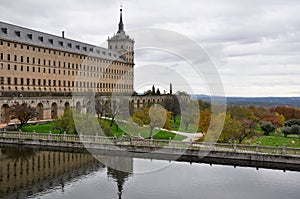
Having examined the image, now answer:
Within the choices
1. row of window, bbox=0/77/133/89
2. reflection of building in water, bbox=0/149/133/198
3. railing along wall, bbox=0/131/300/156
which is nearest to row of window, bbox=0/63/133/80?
row of window, bbox=0/77/133/89

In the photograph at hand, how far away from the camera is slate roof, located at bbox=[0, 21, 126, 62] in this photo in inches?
2075

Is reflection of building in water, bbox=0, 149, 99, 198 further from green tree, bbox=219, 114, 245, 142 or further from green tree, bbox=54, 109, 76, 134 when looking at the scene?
green tree, bbox=219, 114, 245, 142

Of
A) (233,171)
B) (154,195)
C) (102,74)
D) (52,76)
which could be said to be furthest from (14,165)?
(102,74)

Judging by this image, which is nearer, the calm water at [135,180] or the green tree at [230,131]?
the calm water at [135,180]

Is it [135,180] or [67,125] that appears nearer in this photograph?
[135,180]

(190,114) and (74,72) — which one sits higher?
(74,72)

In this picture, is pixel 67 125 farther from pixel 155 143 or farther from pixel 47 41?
pixel 47 41

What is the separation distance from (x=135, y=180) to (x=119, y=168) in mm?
2944

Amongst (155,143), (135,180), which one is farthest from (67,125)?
(135,180)

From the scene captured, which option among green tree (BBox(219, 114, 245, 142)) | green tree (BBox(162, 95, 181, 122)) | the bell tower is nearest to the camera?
green tree (BBox(219, 114, 245, 142))

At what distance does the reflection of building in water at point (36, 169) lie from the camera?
17203mm

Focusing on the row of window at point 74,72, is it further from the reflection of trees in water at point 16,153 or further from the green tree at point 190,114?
the green tree at point 190,114

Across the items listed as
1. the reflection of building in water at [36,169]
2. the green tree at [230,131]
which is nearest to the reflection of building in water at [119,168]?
the reflection of building in water at [36,169]

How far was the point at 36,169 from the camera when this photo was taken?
2108 cm
